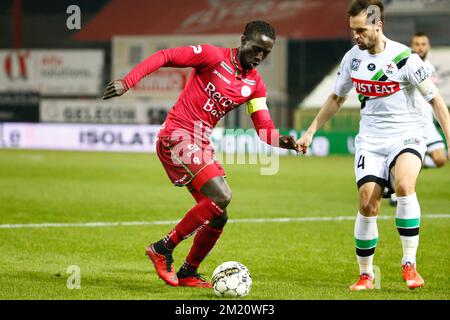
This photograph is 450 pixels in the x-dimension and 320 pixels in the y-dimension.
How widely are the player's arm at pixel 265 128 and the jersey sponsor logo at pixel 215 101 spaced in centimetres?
24

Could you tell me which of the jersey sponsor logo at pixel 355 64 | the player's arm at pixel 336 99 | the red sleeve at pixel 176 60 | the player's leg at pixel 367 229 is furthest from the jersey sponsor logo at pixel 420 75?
the red sleeve at pixel 176 60

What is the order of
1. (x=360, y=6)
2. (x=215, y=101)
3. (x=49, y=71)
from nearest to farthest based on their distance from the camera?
1. (x=360, y=6)
2. (x=215, y=101)
3. (x=49, y=71)

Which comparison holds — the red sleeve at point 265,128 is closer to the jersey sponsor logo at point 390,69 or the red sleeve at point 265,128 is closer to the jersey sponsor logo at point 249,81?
the jersey sponsor logo at point 249,81

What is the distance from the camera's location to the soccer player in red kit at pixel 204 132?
7707mm

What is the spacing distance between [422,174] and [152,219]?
9618 mm

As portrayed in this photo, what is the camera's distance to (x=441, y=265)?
9.18 meters

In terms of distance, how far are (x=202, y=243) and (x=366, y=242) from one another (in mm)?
1324

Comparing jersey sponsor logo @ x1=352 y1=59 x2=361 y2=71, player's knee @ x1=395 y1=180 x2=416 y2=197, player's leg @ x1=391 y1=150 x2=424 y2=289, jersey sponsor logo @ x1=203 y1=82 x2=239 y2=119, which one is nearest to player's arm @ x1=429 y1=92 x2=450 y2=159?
player's leg @ x1=391 y1=150 x2=424 y2=289

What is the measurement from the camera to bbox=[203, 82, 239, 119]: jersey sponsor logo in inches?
312

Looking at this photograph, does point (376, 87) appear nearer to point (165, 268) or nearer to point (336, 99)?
point (336, 99)

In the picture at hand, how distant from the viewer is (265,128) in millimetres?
8125

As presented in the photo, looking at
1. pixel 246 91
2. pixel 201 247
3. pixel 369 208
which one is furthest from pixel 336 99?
pixel 201 247
